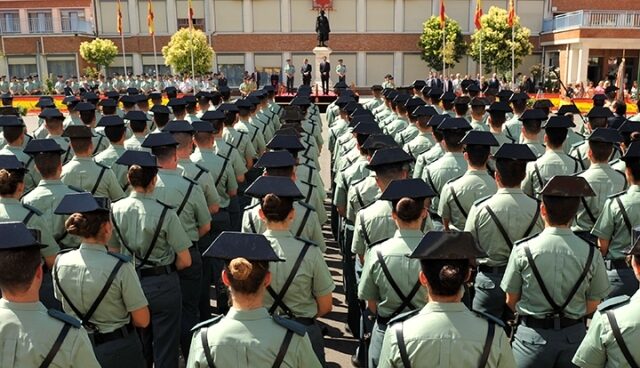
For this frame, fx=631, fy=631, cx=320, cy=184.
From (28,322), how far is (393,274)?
2149mm

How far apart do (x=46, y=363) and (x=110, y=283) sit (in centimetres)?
95

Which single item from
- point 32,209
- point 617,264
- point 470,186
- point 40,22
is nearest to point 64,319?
point 32,209

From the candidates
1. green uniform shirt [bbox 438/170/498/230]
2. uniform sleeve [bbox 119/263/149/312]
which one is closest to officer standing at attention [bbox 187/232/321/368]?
uniform sleeve [bbox 119/263/149/312]

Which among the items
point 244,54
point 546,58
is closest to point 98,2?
point 244,54

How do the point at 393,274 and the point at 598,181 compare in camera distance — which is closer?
the point at 393,274

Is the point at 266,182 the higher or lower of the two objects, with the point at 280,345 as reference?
higher

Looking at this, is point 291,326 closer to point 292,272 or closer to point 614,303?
point 292,272

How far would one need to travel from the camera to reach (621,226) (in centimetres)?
518

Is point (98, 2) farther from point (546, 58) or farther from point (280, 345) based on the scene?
point (280, 345)

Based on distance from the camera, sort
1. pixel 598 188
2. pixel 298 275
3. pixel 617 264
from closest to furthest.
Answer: pixel 298 275
pixel 617 264
pixel 598 188

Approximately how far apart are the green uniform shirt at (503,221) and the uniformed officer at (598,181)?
1349mm

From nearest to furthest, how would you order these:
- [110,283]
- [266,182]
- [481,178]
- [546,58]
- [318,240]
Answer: [110,283] < [266,182] < [318,240] < [481,178] < [546,58]

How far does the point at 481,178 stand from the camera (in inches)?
229

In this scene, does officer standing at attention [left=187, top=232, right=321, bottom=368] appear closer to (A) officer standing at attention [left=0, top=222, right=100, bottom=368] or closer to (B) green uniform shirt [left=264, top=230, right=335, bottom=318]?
(A) officer standing at attention [left=0, top=222, right=100, bottom=368]
